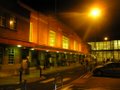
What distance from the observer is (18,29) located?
100 ft

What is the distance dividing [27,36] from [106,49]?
208 ft

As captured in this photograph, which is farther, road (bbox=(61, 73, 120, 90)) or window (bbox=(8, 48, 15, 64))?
window (bbox=(8, 48, 15, 64))

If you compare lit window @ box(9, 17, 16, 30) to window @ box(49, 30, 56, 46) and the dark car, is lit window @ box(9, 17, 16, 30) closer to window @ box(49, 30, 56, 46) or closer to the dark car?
the dark car

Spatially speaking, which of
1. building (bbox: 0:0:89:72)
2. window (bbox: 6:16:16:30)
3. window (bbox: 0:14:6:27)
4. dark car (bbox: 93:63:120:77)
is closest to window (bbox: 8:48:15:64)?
building (bbox: 0:0:89:72)

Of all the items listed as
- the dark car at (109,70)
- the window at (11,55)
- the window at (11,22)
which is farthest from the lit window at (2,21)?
the dark car at (109,70)

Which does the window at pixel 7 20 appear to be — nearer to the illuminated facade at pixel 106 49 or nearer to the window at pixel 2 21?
the window at pixel 2 21

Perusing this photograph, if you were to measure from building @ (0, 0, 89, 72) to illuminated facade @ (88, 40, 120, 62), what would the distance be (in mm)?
39268

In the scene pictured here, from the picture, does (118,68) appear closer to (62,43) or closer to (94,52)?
(62,43)

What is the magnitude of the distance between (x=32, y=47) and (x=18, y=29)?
272 cm

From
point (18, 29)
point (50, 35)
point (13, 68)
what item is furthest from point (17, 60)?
point (50, 35)

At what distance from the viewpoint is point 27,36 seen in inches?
1299

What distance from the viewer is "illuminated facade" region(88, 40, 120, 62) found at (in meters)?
90.9

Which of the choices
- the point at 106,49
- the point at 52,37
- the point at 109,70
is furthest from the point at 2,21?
the point at 106,49

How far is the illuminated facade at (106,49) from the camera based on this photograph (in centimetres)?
9088
